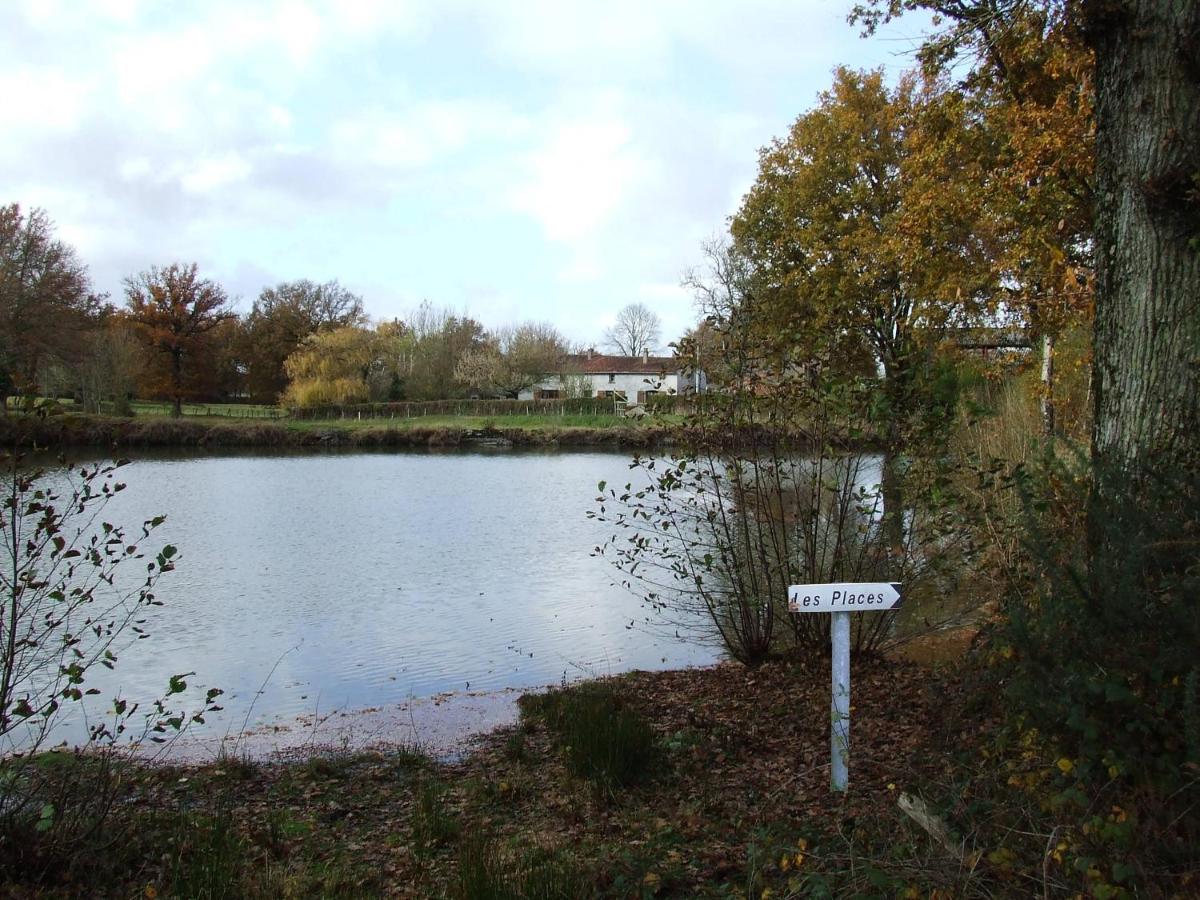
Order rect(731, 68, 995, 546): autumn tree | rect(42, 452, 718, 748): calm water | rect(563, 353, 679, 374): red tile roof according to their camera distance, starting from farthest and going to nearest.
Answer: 1. rect(563, 353, 679, 374): red tile roof
2. rect(731, 68, 995, 546): autumn tree
3. rect(42, 452, 718, 748): calm water

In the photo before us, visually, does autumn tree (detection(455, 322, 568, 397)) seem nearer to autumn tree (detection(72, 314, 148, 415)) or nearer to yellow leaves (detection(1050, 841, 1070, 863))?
autumn tree (detection(72, 314, 148, 415))

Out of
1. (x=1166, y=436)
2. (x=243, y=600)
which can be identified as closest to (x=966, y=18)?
(x=1166, y=436)

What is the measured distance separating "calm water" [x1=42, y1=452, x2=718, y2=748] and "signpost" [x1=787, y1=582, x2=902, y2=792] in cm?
513

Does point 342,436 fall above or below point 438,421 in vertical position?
below

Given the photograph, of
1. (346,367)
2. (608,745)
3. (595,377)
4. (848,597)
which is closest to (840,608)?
(848,597)

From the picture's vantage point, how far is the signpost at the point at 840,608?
4574mm

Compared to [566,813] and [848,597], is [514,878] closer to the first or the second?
[566,813]

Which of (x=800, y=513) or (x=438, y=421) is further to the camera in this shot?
(x=438, y=421)

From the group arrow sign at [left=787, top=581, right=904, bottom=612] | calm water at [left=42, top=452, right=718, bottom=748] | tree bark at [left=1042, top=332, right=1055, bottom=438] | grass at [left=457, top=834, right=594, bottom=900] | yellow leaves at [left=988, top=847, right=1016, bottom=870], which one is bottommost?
calm water at [left=42, top=452, right=718, bottom=748]

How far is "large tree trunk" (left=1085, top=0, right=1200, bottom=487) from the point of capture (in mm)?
4785

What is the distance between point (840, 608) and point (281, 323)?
77357 millimetres

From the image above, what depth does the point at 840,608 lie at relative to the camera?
4602 millimetres

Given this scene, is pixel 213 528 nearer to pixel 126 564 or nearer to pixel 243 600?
pixel 126 564

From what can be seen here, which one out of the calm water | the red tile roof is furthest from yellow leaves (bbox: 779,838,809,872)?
the red tile roof
